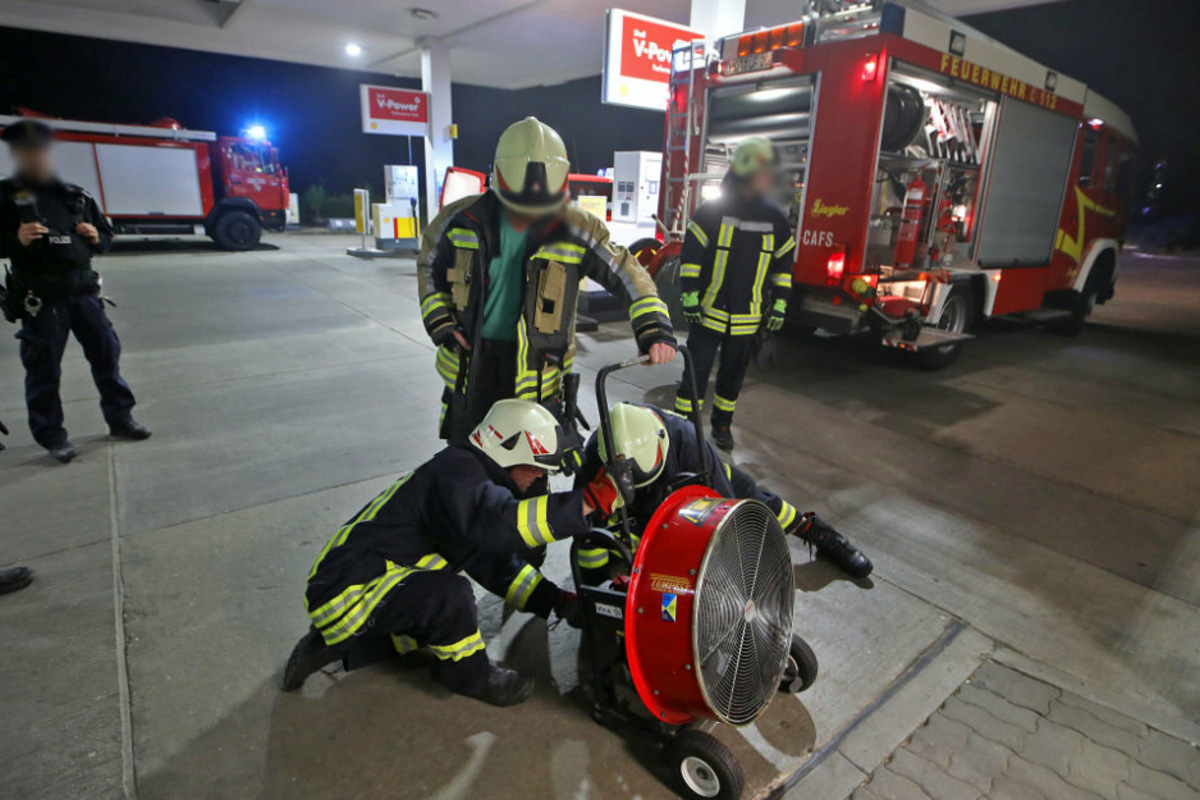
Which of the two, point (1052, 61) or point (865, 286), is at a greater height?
point (1052, 61)

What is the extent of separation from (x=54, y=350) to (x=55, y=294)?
33 cm

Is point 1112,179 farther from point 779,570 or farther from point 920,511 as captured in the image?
point 779,570

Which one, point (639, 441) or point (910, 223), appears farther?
point (910, 223)

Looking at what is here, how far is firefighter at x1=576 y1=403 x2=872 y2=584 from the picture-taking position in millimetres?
2074

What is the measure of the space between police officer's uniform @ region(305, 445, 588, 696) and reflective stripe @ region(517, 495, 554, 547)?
0.26 ft

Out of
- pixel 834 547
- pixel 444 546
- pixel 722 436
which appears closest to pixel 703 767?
pixel 444 546

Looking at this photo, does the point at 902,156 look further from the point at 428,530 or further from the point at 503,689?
the point at 503,689

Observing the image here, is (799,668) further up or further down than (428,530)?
further down

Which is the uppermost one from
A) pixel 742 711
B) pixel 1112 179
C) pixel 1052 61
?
pixel 1052 61

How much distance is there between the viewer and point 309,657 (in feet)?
7.07

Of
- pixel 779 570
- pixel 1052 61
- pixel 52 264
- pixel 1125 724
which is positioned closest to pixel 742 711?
pixel 779 570

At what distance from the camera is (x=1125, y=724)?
2223 millimetres

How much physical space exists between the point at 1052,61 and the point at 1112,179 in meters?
14.8

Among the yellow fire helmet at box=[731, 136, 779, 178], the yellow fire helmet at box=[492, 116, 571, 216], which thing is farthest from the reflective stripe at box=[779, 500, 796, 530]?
the yellow fire helmet at box=[731, 136, 779, 178]
